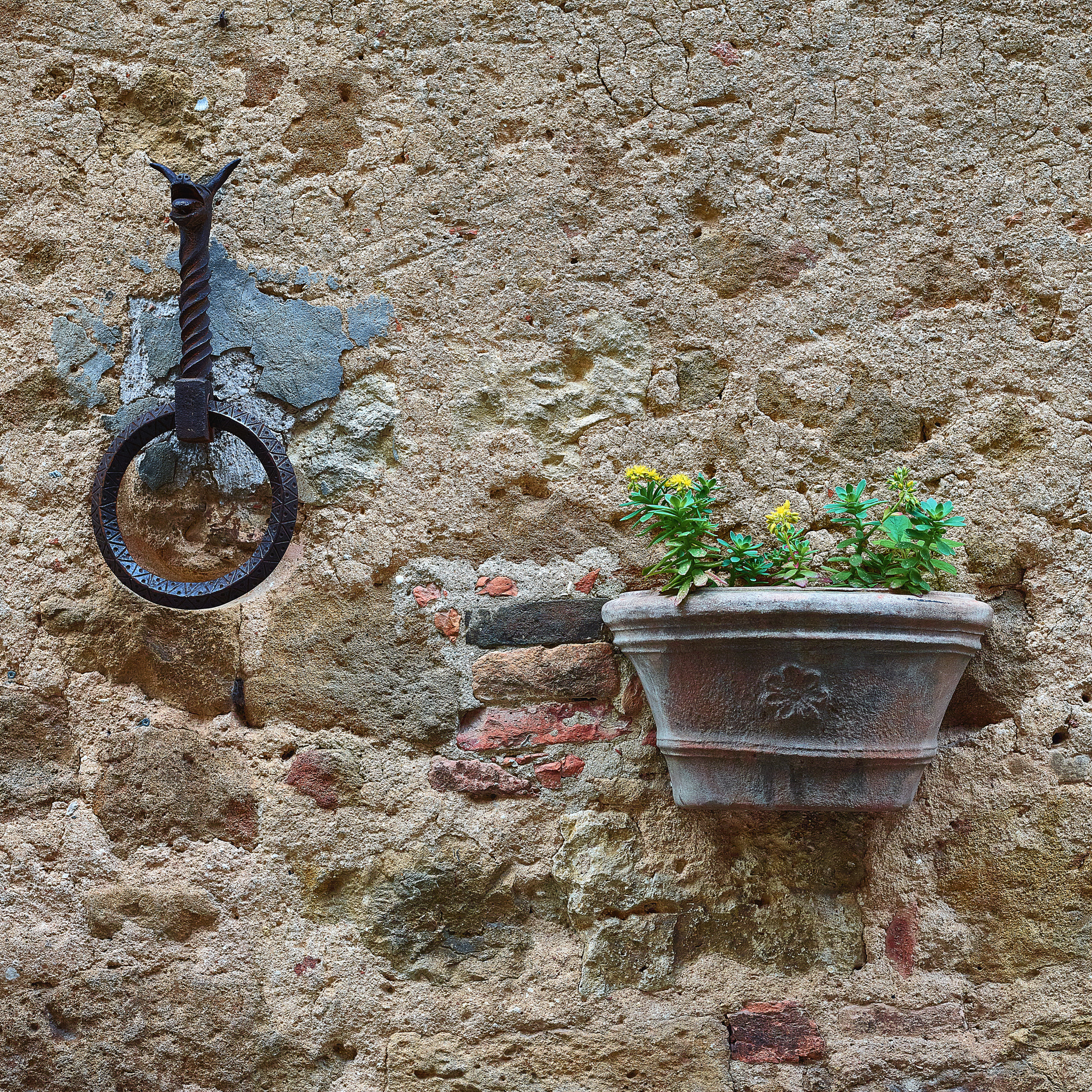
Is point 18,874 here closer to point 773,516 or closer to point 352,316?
point 352,316

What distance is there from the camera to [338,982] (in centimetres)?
Answer: 164

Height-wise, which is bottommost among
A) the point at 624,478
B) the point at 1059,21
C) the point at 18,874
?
the point at 18,874

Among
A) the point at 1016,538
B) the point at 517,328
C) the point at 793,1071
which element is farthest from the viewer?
the point at 517,328

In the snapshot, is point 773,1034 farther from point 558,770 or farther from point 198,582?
point 198,582

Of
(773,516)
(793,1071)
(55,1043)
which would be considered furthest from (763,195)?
(55,1043)

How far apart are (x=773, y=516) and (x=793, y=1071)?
3.11ft

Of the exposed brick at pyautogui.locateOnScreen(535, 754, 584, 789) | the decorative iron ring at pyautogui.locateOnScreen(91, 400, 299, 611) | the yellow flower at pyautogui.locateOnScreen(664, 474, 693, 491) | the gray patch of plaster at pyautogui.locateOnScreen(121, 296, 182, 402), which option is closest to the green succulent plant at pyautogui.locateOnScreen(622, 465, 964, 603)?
the yellow flower at pyautogui.locateOnScreen(664, 474, 693, 491)

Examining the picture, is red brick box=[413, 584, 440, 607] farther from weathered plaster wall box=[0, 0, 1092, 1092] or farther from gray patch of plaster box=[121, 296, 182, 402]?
gray patch of plaster box=[121, 296, 182, 402]

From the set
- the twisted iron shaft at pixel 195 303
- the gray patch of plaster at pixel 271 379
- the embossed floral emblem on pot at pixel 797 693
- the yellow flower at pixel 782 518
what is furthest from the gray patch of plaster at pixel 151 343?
the embossed floral emblem on pot at pixel 797 693

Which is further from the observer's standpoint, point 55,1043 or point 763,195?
point 763,195

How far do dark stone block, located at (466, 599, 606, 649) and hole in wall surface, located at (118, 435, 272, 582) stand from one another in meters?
0.46

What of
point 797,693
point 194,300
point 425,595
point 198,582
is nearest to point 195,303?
point 194,300

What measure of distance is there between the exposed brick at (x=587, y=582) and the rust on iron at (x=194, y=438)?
53 cm

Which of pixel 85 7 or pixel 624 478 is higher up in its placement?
pixel 85 7
